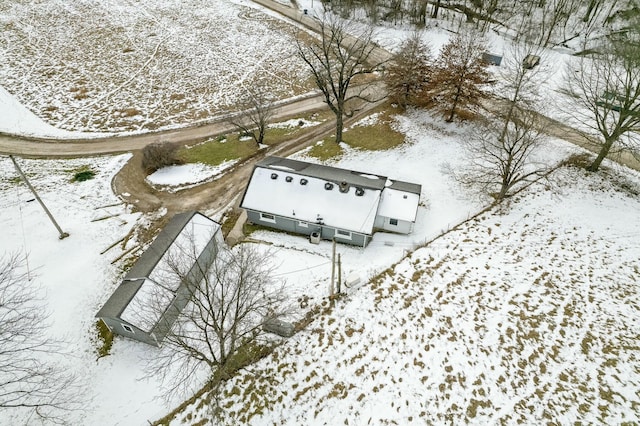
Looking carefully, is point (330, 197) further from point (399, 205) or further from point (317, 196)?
point (399, 205)

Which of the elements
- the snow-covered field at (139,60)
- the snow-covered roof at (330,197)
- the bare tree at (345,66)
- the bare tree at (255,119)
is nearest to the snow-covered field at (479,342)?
the snow-covered roof at (330,197)

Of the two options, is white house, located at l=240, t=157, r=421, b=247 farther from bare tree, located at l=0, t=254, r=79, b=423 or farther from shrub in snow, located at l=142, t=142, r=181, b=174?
bare tree, located at l=0, t=254, r=79, b=423

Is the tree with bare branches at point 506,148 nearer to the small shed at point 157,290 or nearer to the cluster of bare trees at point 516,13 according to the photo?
the cluster of bare trees at point 516,13

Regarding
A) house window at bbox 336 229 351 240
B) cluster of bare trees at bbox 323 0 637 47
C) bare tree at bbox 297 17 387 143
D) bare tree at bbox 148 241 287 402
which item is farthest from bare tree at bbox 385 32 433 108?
bare tree at bbox 148 241 287 402

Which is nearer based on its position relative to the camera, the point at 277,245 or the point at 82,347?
the point at 82,347

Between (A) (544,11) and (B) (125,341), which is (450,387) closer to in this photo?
(B) (125,341)

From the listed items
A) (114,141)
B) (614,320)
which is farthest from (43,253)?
(614,320)

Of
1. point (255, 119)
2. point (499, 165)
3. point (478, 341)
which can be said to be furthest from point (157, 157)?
point (478, 341)
